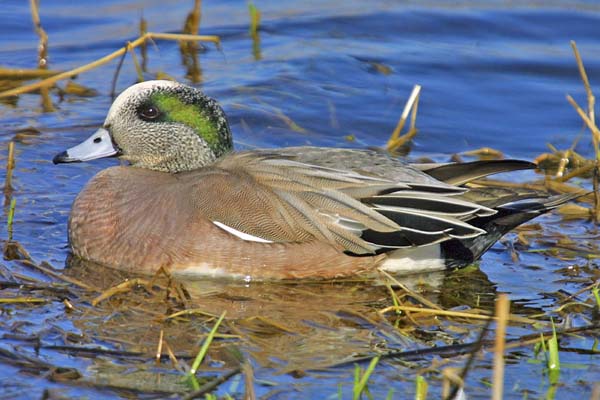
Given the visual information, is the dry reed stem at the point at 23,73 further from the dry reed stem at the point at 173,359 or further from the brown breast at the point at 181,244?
the dry reed stem at the point at 173,359

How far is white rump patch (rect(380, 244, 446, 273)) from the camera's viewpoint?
5949 mm

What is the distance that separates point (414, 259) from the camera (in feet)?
19.7

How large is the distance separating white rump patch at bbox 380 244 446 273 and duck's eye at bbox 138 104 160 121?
4.93ft

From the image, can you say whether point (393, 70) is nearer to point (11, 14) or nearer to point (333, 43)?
point (333, 43)

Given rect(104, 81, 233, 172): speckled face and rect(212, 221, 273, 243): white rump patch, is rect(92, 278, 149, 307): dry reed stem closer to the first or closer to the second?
rect(212, 221, 273, 243): white rump patch

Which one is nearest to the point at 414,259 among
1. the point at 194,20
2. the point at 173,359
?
the point at 173,359

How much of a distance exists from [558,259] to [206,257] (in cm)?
192

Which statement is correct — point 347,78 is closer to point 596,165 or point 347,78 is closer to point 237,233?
point 596,165

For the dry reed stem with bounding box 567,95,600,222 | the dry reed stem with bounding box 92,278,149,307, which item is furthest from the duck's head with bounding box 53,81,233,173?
the dry reed stem with bounding box 567,95,600,222

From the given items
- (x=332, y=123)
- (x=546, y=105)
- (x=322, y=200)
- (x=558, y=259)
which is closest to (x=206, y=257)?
(x=322, y=200)

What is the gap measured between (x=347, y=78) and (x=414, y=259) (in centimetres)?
382

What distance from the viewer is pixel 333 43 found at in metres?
10.4

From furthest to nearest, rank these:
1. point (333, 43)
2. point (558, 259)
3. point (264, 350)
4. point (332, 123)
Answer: point (333, 43)
point (332, 123)
point (558, 259)
point (264, 350)

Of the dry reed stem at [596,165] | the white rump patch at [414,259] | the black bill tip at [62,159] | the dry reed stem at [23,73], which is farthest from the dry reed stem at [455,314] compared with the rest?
the dry reed stem at [23,73]
